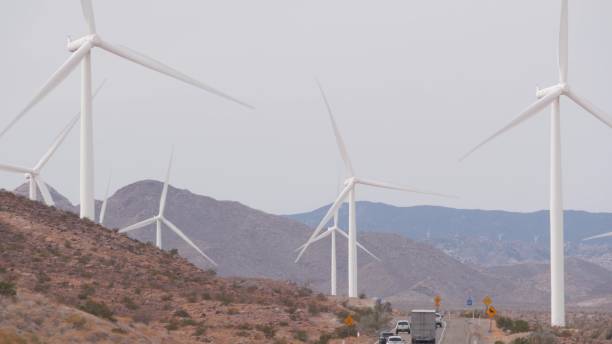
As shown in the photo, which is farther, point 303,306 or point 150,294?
point 303,306

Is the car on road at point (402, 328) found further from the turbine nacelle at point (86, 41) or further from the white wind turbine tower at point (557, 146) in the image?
the turbine nacelle at point (86, 41)

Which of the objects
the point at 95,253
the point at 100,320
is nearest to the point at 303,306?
the point at 95,253

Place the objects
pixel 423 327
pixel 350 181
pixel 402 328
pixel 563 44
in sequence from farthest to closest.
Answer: pixel 350 181 → pixel 563 44 → pixel 402 328 → pixel 423 327

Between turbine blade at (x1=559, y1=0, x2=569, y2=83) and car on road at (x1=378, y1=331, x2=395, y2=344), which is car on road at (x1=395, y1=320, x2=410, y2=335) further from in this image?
turbine blade at (x1=559, y1=0, x2=569, y2=83)

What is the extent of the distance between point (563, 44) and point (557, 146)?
21.8 ft

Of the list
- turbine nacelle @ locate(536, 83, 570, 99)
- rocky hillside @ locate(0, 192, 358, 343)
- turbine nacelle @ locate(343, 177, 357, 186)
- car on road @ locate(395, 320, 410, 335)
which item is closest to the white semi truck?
rocky hillside @ locate(0, 192, 358, 343)

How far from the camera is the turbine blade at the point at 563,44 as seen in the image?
6981 cm

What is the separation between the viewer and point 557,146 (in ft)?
234

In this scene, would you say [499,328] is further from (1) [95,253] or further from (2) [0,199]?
(2) [0,199]

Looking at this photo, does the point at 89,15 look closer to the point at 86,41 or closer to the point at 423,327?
the point at 86,41

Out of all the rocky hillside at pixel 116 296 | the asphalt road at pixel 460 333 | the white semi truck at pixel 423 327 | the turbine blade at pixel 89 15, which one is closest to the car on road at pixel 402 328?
the asphalt road at pixel 460 333

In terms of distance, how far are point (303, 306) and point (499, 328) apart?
15.0 meters

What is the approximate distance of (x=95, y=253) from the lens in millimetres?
68562

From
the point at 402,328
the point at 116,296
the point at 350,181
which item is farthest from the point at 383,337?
the point at 350,181
